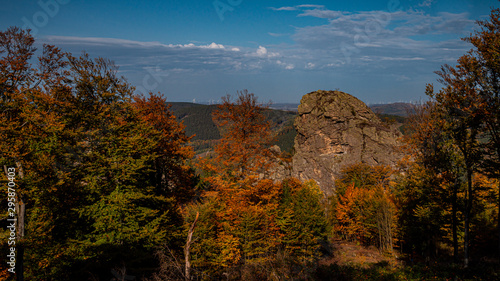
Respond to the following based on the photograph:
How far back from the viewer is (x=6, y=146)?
461 inches

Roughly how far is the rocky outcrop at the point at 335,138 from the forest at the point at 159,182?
1719 inches

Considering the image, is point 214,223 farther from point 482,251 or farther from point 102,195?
point 482,251

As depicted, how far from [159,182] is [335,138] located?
5727 cm

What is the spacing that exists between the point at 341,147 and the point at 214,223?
5774 centimetres

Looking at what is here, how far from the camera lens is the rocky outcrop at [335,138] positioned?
2640 inches

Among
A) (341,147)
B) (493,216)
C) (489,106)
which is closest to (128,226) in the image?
(489,106)

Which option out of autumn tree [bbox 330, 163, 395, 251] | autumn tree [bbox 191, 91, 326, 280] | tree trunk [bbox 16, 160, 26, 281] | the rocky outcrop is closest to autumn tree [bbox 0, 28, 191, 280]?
tree trunk [bbox 16, 160, 26, 281]

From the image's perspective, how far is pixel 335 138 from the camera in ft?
229

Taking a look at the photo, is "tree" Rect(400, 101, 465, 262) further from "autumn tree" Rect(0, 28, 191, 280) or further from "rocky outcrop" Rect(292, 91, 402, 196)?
"rocky outcrop" Rect(292, 91, 402, 196)

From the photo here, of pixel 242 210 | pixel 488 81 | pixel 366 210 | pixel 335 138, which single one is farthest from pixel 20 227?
pixel 335 138

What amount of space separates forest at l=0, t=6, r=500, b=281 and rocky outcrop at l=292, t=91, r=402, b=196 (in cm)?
4365

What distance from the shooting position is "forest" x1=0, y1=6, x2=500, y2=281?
1238 cm

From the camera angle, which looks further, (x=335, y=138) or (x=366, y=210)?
(x=335, y=138)

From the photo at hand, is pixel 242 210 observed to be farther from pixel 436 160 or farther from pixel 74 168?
pixel 436 160
